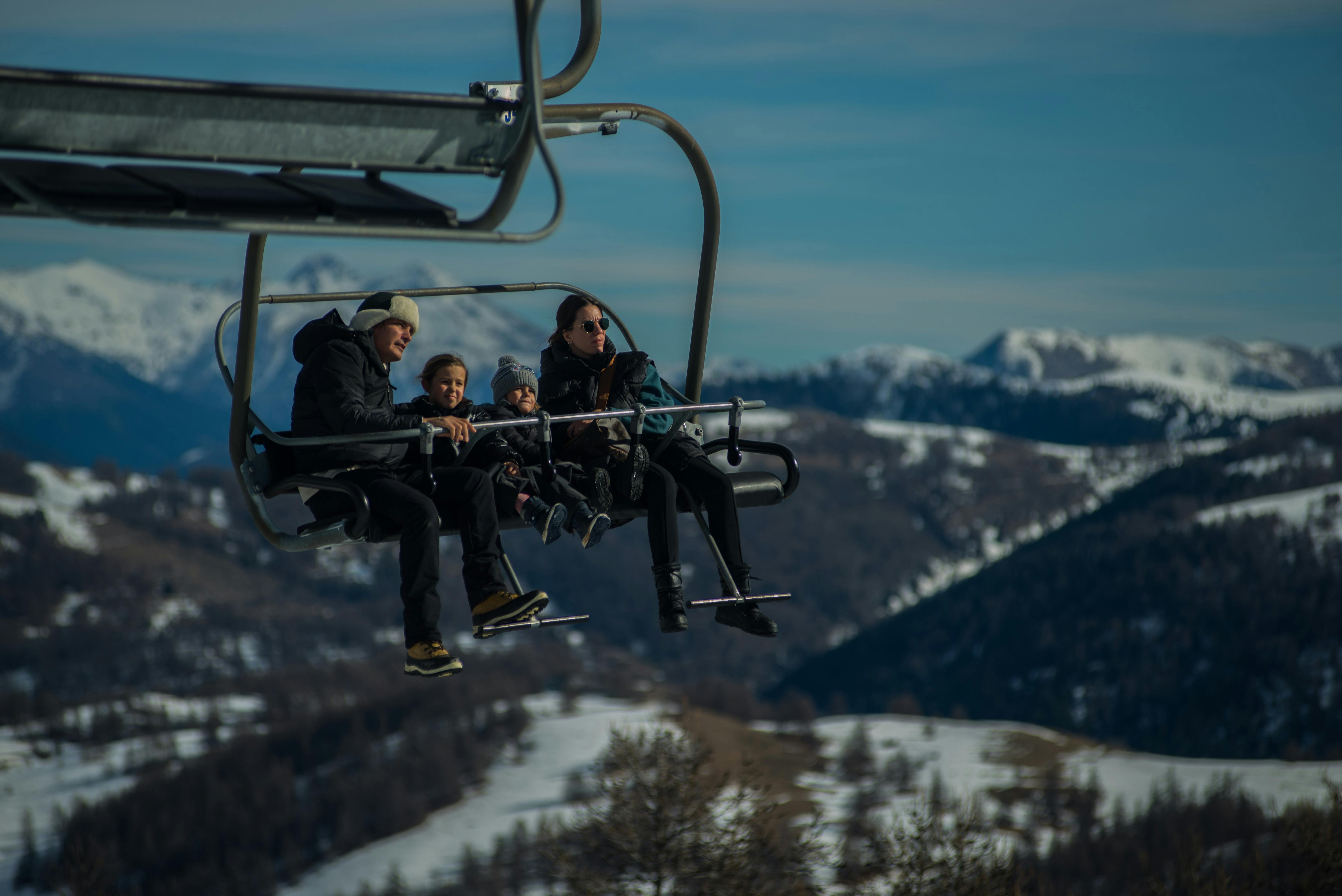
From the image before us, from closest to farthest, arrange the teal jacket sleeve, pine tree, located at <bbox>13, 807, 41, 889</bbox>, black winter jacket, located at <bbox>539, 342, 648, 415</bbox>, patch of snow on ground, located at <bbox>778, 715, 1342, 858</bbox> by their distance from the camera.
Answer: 1. the teal jacket sleeve
2. black winter jacket, located at <bbox>539, 342, 648, 415</bbox>
3. patch of snow on ground, located at <bbox>778, 715, 1342, 858</bbox>
4. pine tree, located at <bbox>13, 807, 41, 889</bbox>

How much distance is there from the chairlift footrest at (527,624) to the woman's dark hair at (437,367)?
1.74 m

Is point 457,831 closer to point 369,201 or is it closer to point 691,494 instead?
point 691,494

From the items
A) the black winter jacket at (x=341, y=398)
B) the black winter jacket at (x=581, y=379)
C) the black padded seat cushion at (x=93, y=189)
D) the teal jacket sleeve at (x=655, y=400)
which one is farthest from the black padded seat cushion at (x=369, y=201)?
the black winter jacket at (x=581, y=379)

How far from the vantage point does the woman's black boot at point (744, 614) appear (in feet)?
26.9

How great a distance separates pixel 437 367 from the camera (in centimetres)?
859

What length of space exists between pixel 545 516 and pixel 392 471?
0.94 metres

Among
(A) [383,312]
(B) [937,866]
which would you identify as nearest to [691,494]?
(A) [383,312]

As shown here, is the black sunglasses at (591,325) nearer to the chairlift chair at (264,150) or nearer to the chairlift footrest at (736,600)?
the chairlift footrest at (736,600)

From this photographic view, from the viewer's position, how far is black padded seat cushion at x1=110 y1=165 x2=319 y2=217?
418 cm

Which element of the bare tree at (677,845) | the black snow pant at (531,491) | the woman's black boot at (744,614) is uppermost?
the black snow pant at (531,491)

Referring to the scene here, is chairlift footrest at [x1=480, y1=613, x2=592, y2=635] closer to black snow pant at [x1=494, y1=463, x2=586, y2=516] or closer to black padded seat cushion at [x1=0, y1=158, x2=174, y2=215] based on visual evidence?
black snow pant at [x1=494, y1=463, x2=586, y2=516]

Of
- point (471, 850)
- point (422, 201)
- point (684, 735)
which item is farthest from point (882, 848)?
point (471, 850)

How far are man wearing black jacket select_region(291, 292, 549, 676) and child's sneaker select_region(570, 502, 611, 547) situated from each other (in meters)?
0.48

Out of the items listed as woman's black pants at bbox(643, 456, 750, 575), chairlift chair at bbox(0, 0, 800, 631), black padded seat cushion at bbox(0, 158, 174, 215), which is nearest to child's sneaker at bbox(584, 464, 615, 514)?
woman's black pants at bbox(643, 456, 750, 575)
